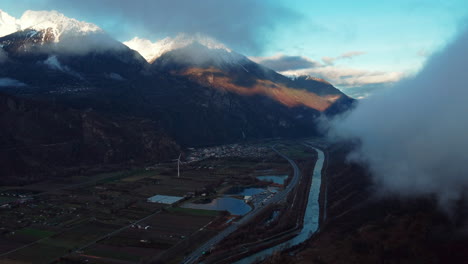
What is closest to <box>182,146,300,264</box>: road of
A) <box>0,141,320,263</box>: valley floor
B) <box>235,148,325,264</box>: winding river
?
<box>0,141,320,263</box>: valley floor

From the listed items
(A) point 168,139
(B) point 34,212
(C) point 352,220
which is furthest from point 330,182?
(A) point 168,139

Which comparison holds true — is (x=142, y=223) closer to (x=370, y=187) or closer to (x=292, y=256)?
(x=292, y=256)

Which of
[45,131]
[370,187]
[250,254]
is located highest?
[45,131]

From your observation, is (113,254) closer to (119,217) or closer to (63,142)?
(119,217)

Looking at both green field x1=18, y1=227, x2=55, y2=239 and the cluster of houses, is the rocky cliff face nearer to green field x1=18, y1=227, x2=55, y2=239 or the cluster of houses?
the cluster of houses

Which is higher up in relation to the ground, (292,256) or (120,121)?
(120,121)

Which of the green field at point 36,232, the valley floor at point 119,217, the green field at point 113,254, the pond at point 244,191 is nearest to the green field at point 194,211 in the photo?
the valley floor at point 119,217
